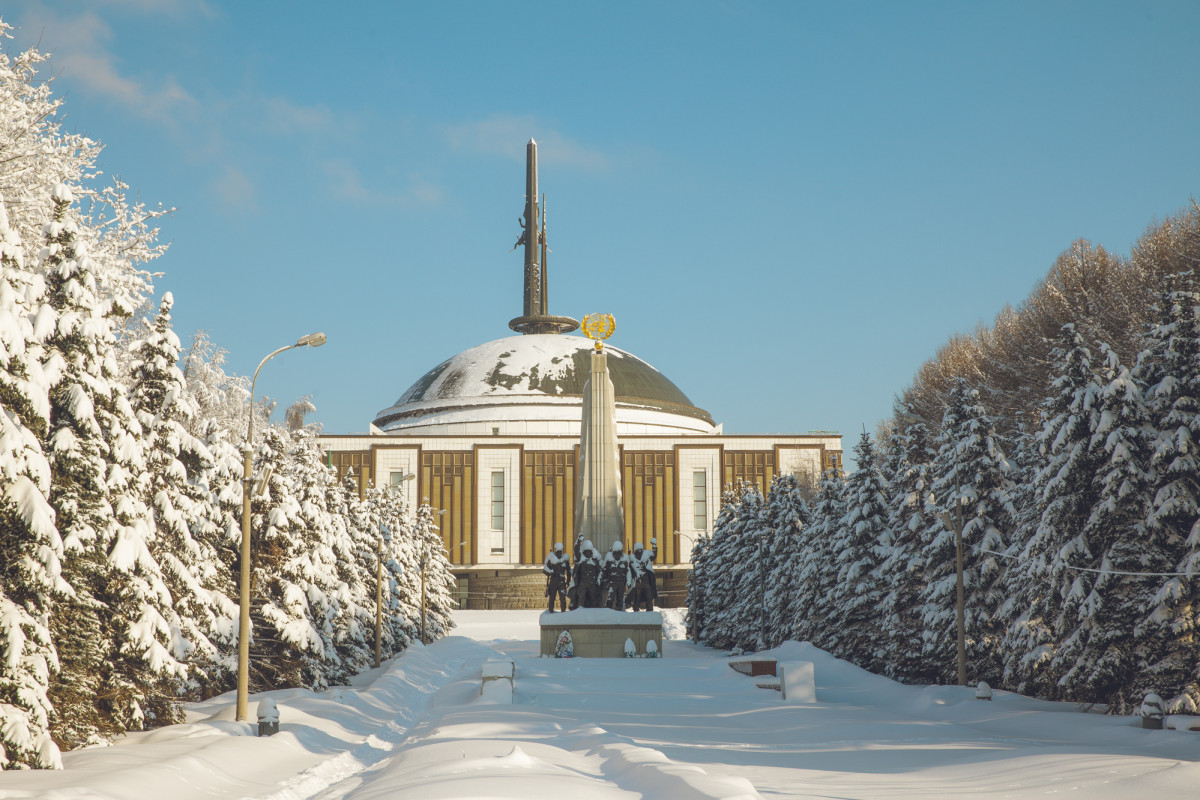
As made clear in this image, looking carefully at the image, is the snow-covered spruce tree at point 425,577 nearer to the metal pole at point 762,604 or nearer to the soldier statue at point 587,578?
the soldier statue at point 587,578

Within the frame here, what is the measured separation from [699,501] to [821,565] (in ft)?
146

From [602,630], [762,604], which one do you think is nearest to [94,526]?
[602,630]

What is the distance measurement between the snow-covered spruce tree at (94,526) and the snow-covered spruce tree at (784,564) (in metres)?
27.1

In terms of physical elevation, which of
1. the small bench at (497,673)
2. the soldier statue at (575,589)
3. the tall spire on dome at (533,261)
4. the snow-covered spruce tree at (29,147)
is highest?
the tall spire on dome at (533,261)

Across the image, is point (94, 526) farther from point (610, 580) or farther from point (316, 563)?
point (610, 580)

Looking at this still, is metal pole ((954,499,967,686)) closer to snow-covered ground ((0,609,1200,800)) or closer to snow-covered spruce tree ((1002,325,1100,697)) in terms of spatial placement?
snow-covered ground ((0,609,1200,800))

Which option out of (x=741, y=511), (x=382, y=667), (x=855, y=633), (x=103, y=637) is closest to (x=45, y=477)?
(x=103, y=637)

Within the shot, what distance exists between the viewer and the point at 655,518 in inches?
3113

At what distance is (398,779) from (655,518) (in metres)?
67.6

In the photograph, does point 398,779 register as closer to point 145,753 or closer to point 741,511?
point 145,753

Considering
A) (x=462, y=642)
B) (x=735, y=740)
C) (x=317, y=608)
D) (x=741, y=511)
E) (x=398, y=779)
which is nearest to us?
(x=398, y=779)

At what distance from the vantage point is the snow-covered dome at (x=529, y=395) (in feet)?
290

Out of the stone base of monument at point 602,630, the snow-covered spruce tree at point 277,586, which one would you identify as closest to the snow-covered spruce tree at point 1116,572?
the stone base of monument at point 602,630

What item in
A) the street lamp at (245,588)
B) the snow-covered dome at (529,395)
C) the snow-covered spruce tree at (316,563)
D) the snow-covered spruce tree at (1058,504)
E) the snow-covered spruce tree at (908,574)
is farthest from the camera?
the snow-covered dome at (529,395)
